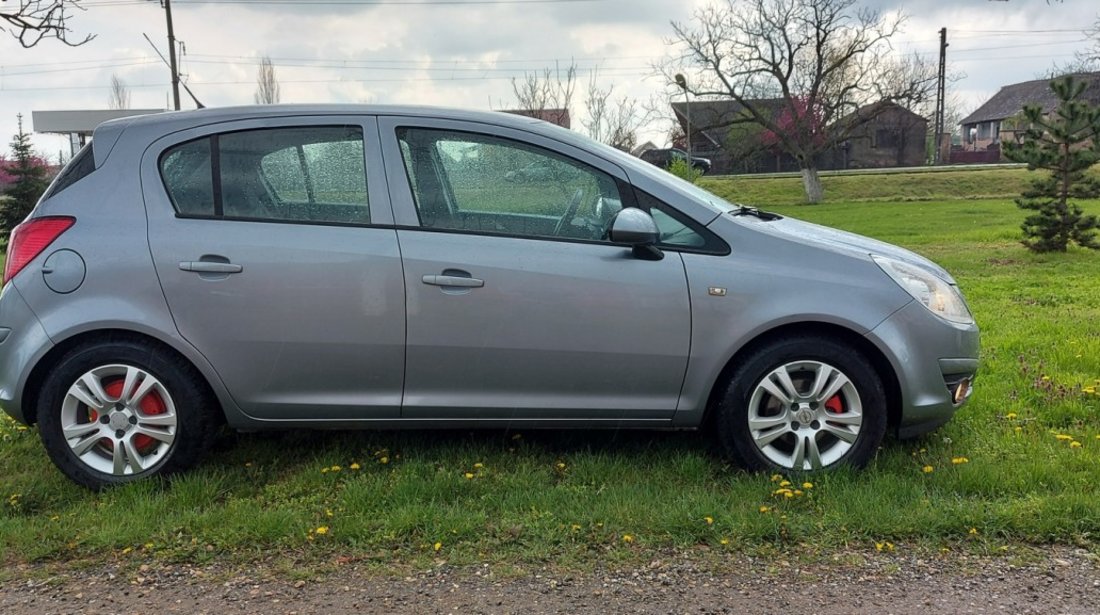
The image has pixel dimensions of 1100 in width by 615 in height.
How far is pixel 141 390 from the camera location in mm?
3596

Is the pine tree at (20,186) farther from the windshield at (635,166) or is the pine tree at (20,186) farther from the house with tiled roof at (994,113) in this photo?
the house with tiled roof at (994,113)

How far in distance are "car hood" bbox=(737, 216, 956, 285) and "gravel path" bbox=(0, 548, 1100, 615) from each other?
1.38m

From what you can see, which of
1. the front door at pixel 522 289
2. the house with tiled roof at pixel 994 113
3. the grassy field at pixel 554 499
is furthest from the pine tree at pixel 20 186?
the house with tiled roof at pixel 994 113

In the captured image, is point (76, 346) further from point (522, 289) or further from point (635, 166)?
point (635, 166)

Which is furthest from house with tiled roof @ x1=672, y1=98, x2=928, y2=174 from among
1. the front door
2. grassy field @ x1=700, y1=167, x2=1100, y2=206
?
the front door

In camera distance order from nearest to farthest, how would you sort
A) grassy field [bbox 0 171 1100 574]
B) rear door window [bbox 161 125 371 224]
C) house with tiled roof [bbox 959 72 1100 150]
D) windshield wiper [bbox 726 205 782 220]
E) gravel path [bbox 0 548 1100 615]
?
gravel path [bbox 0 548 1100 615], grassy field [bbox 0 171 1100 574], rear door window [bbox 161 125 371 224], windshield wiper [bbox 726 205 782 220], house with tiled roof [bbox 959 72 1100 150]

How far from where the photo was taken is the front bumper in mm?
3551

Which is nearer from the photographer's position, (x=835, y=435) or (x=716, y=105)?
(x=835, y=435)

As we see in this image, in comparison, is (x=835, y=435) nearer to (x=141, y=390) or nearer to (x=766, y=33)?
(x=141, y=390)

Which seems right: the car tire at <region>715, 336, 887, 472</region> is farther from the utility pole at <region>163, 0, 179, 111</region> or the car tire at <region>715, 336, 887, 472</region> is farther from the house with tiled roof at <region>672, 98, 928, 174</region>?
the house with tiled roof at <region>672, 98, 928, 174</region>

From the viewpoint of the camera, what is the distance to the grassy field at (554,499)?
315 cm

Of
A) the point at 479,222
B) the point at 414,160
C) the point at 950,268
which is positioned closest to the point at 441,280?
the point at 479,222

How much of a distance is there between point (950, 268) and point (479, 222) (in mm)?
9603

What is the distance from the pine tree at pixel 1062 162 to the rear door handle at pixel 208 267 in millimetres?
12357
